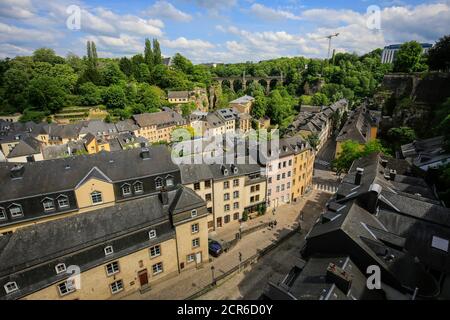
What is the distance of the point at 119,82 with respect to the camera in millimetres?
91812

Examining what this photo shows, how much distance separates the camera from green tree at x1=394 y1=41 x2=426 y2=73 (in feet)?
212

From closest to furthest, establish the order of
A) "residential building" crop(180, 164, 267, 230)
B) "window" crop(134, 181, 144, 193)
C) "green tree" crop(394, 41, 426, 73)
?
1. "window" crop(134, 181, 144, 193)
2. "residential building" crop(180, 164, 267, 230)
3. "green tree" crop(394, 41, 426, 73)

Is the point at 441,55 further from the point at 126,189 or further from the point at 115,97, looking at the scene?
the point at 115,97

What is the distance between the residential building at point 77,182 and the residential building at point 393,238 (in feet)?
59.7

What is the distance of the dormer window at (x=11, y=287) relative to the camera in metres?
17.0

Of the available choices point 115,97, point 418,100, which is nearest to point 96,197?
point 418,100

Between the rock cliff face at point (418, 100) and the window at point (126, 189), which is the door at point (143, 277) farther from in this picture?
the rock cliff face at point (418, 100)

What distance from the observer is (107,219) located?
21.7m

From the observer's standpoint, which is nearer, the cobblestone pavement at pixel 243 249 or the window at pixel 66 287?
the window at pixel 66 287

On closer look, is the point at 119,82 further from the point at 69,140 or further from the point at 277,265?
the point at 277,265

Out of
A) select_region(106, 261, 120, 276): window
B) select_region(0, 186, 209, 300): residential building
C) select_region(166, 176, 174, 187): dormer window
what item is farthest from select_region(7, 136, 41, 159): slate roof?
select_region(106, 261, 120, 276): window

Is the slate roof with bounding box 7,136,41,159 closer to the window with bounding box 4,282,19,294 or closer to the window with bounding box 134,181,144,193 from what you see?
the window with bounding box 134,181,144,193

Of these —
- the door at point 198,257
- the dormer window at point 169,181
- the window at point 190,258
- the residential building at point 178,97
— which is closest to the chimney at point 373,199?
the door at point 198,257

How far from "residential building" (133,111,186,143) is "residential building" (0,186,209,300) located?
53.6 metres
